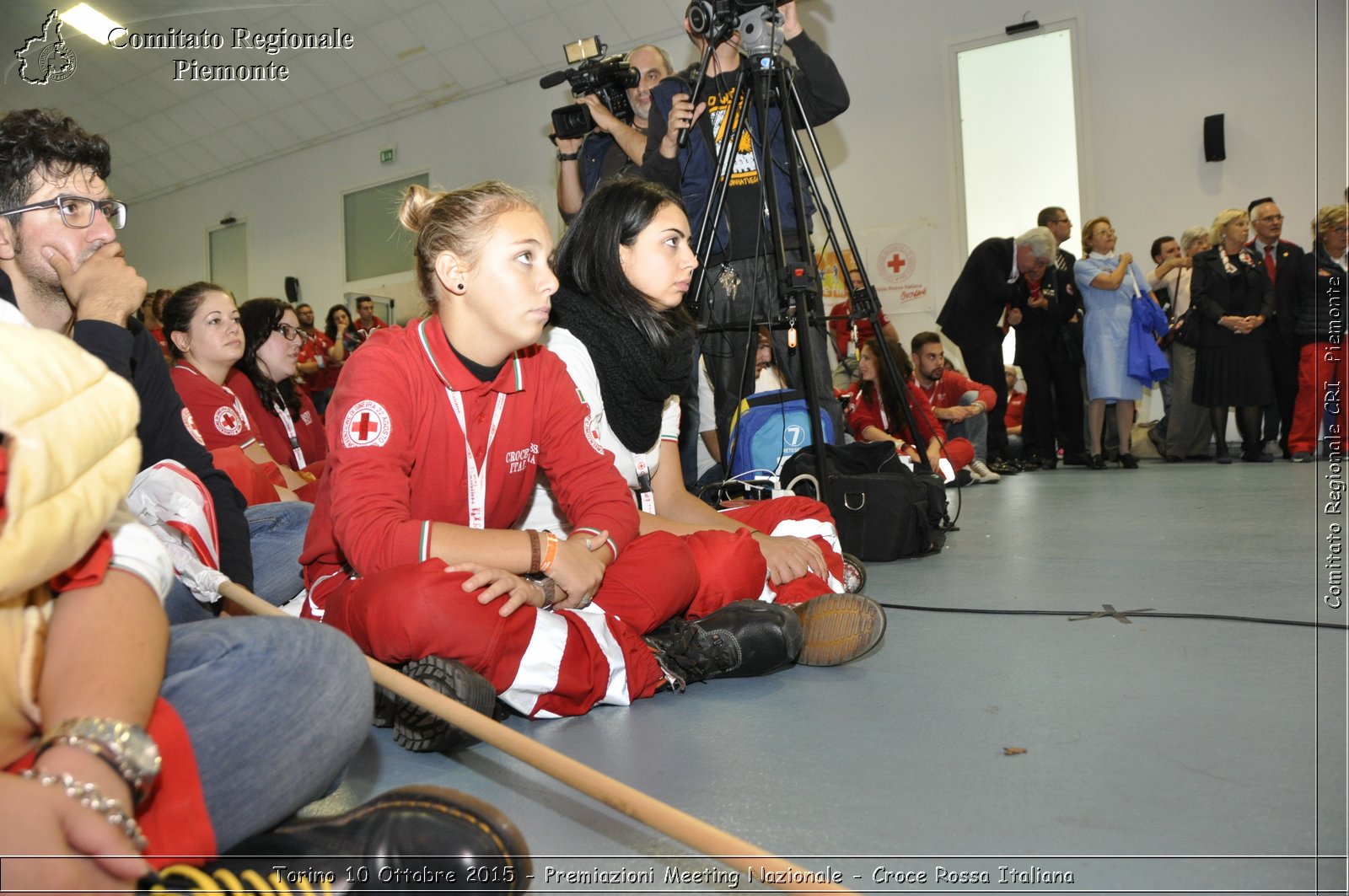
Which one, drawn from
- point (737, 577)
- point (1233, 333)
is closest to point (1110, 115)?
point (1233, 333)

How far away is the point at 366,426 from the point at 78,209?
1.97ft

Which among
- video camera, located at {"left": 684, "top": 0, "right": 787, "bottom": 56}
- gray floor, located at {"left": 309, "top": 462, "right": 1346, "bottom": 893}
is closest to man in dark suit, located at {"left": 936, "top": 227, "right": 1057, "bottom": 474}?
video camera, located at {"left": 684, "top": 0, "right": 787, "bottom": 56}

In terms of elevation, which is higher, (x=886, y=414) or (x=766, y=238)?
(x=766, y=238)

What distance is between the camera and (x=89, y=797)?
23.3 inches

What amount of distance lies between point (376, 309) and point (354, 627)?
8778 mm

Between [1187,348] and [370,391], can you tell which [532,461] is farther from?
[1187,348]

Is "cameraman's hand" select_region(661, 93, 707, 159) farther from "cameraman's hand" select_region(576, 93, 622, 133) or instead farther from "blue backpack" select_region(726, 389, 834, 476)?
"blue backpack" select_region(726, 389, 834, 476)

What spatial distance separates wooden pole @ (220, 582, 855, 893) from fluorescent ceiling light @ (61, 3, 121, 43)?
8718 millimetres

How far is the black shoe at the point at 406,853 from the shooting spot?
67 centimetres

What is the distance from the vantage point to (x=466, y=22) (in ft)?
26.4

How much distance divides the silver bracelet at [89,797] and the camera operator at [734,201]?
247 centimetres

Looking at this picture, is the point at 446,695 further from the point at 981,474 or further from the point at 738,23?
the point at 981,474

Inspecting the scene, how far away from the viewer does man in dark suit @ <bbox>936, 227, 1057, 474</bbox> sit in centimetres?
574

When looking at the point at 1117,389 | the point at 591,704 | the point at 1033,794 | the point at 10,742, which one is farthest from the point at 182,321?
the point at 1117,389
